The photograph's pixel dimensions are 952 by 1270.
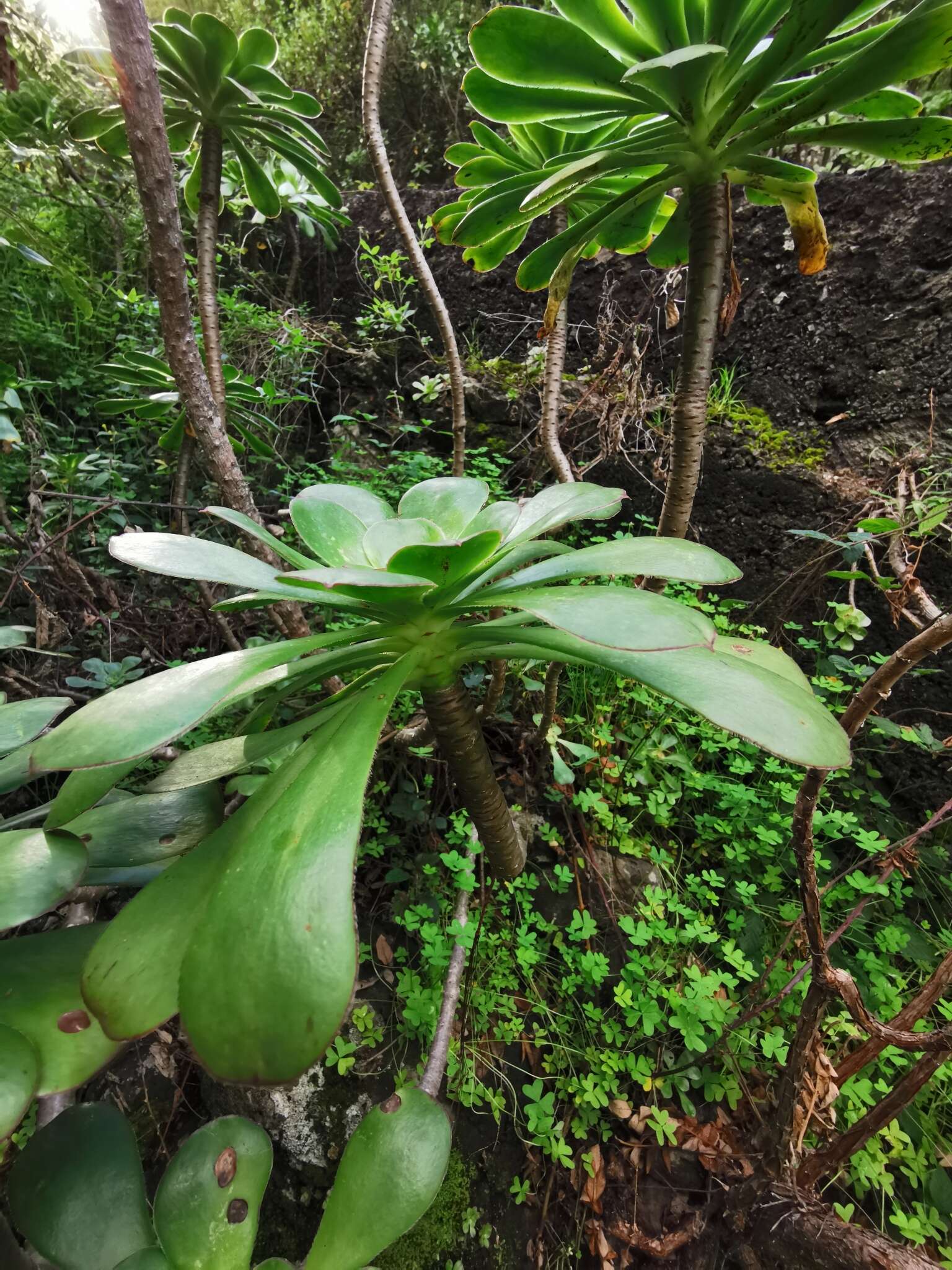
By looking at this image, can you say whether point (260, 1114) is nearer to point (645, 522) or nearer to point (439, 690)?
point (439, 690)

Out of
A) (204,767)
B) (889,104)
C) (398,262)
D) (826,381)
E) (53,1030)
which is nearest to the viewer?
(53,1030)

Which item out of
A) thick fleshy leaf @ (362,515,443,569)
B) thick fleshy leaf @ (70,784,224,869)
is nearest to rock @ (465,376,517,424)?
thick fleshy leaf @ (362,515,443,569)

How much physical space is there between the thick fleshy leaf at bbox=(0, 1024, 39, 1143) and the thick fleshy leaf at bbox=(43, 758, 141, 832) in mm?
147

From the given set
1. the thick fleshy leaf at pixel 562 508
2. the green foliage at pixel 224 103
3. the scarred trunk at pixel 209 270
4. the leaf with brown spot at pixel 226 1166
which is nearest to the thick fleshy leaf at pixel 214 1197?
the leaf with brown spot at pixel 226 1166

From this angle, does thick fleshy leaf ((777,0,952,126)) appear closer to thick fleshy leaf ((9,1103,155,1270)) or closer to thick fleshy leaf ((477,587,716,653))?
thick fleshy leaf ((477,587,716,653))

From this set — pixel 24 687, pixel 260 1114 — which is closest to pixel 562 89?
pixel 24 687

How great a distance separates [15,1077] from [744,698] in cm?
60

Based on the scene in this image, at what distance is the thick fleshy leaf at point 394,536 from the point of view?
2.01 feet

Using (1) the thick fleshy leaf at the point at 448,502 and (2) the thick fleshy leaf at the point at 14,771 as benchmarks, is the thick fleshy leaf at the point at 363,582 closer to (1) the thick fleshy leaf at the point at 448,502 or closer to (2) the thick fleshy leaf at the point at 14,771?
(1) the thick fleshy leaf at the point at 448,502

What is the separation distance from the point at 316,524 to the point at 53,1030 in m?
0.53

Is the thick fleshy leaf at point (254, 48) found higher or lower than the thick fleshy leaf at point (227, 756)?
higher

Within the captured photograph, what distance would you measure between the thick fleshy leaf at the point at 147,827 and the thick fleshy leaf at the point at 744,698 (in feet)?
1.47

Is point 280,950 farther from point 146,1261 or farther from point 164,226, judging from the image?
point 164,226

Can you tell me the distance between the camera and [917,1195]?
91 centimetres
